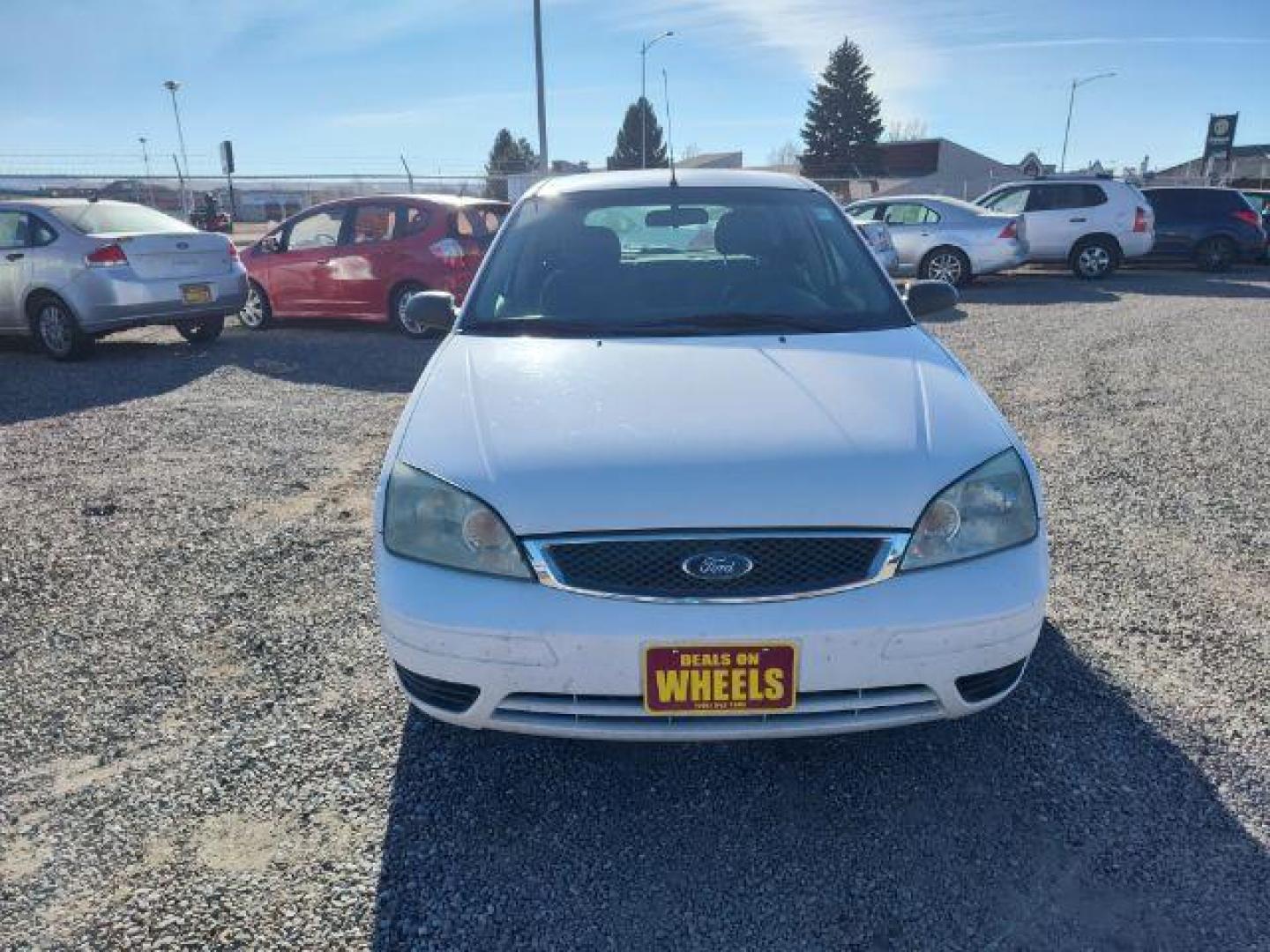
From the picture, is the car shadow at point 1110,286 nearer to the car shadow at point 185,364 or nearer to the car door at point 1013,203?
the car door at point 1013,203

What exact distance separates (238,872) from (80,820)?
525 millimetres

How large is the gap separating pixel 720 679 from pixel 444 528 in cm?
74

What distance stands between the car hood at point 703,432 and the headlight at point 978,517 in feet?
0.13

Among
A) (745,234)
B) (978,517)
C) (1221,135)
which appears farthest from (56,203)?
(1221,135)

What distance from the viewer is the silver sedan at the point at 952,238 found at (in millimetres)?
13547

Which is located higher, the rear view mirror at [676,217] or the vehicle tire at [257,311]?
the rear view mirror at [676,217]

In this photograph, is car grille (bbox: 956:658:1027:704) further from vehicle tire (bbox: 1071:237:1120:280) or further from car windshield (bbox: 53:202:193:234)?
vehicle tire (bbox: 1071:237:1120:280)

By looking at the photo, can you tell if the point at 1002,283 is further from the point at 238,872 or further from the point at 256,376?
the point at 238,872

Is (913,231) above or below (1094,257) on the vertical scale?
above

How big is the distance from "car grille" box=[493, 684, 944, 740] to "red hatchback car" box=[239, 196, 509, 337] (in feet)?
25.0

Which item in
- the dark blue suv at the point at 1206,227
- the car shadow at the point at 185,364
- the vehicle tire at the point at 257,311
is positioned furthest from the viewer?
the dark blue suv at the point at 1206,227

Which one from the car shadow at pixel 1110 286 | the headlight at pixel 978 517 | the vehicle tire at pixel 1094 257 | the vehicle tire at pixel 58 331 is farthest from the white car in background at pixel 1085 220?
the headlight at pixel 978 517

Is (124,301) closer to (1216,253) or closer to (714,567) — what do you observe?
(714,567)

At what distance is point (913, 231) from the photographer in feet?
45.5
